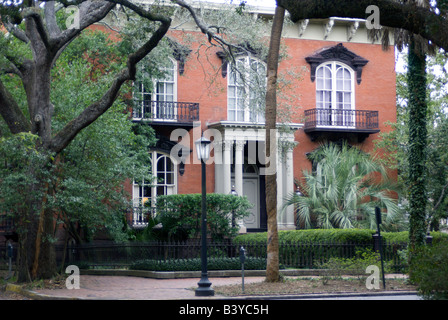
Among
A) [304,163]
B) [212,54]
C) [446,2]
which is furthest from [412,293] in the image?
[212,54]

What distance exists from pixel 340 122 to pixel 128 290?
53.0 feet

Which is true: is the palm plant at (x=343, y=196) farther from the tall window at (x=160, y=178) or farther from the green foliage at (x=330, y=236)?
the tall window at (x=160, y=178)

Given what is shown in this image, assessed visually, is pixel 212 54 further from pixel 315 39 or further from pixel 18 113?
pixel 18 113

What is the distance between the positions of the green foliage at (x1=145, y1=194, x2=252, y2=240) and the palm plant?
3.64 m

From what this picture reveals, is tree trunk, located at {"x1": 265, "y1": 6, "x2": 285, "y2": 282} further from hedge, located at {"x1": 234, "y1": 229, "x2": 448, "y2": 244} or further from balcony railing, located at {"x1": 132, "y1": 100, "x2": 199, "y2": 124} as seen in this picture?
balcony railing, located at {"x1": 132, "y1": 100, "x2": 199, "y2": 124}

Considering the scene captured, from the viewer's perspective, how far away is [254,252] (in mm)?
20906

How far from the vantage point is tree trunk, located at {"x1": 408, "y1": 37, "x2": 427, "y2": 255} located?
16234 millimetres

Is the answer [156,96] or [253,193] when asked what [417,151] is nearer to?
[253,193]

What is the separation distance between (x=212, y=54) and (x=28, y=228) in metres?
13.8

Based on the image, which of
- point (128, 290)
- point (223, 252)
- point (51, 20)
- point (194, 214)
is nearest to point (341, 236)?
point (223, 252)

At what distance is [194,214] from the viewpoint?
22047 mm

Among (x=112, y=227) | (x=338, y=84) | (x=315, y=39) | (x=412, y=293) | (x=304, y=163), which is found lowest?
(x=412, y=293)

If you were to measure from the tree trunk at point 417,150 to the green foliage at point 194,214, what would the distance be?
24.2 ft

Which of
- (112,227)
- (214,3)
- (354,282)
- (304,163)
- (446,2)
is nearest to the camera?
(446,2)
